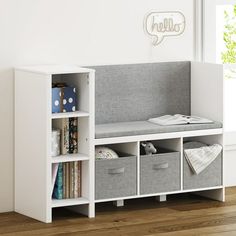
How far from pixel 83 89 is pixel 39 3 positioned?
21.9 inches

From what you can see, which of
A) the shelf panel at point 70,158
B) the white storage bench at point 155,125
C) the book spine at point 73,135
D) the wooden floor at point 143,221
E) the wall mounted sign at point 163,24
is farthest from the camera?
the wall mounted sign at point 163,24

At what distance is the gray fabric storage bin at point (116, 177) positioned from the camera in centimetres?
423

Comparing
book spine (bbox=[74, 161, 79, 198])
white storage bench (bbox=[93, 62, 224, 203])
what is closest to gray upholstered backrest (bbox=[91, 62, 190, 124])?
white storage bench (bbox=[93, 62, 224, 203])

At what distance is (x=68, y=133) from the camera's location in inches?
164

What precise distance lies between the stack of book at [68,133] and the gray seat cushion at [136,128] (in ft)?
0.40

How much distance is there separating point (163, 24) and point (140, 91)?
43 cm

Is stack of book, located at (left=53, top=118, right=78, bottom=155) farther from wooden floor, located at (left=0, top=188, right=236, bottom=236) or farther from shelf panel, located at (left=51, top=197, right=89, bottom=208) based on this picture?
wooden floor, located at (left=0, top=188, right=236, bottom=236)

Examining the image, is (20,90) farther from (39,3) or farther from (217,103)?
(217,103)

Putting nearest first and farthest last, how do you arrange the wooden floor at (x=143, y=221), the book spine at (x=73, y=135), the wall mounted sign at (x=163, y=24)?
the wooden floor at (x=143, y=221) → the book spine at (x=73, y=135) → the wall mounted sign at (x=163, y=24)

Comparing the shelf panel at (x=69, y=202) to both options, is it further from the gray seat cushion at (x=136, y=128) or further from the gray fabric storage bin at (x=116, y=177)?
the gray seat cushion at (x=136, y=128)

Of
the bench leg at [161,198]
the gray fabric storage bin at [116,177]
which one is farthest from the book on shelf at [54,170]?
the bench leg at [161,198]

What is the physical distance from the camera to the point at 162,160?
4398 mm

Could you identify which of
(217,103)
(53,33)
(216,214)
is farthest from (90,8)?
(216,214)

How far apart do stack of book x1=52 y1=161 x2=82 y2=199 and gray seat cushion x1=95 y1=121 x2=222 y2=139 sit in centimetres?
21
